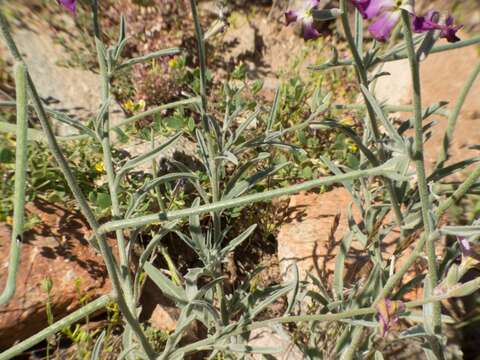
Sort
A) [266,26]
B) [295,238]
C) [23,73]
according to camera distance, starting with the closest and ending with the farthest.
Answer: [23,73], [295,238], [266,26]

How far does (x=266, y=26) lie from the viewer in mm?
4562

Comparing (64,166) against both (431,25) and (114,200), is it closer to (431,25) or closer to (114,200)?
(114,200)

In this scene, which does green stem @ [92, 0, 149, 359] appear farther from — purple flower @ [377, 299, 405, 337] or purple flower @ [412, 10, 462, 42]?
purple flower @ [412, 10, 462, 42]

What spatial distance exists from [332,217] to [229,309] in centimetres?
100

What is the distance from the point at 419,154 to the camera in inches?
38.1

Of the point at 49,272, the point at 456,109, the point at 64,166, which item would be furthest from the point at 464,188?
the point at 49,272

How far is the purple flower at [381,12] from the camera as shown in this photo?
869mm

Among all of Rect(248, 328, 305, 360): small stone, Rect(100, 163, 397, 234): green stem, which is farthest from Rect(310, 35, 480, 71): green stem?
→ Rect(248, 328, 305, 360): small stone

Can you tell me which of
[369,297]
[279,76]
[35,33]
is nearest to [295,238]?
[369,297]

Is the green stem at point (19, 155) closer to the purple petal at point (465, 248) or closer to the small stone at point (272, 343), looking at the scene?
the purple petal at point (465, 248)

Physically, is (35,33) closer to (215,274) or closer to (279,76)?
(279,76)

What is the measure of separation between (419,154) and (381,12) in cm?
33

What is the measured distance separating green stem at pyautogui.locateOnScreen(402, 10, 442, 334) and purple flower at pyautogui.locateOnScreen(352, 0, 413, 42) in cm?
8

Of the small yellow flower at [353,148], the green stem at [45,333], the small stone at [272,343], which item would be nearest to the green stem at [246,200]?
the green stem at [45,333]
